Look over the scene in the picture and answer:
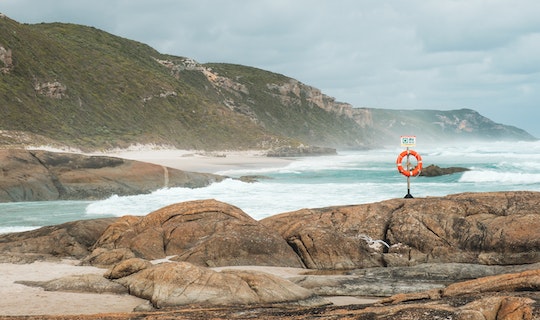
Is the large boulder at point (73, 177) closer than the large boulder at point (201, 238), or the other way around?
the large boulder at point (201, 238)

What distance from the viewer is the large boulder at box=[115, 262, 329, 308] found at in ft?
30.1

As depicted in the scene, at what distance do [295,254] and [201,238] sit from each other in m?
2.31

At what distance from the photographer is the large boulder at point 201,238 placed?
13062 mm

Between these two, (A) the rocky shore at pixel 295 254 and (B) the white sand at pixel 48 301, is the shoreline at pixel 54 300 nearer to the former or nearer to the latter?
(B) the white sand at pixel 48 301

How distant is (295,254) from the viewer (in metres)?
13.5

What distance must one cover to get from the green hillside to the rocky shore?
48866 mm

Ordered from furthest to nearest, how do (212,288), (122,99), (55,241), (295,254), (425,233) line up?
(122,99) < (55,241) < (425,233) < (295,254) < (212,288)

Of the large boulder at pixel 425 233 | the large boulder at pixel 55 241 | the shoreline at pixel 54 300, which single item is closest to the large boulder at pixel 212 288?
the shoreline at pixel 54 300

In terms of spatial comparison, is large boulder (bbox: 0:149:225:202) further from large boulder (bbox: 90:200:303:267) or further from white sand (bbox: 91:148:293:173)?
white sand (bbox: 91:148:293:173)

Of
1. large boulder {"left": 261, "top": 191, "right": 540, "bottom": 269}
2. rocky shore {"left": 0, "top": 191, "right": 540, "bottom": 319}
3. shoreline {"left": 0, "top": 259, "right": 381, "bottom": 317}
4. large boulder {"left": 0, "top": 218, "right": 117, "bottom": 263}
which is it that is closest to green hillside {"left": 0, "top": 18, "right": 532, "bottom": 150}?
large boulder {"left": 0, "top": 218, "right": 117, "bottom": 263}

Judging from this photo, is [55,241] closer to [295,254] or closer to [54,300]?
[54,300]

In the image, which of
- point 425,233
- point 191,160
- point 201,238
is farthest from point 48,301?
point 191,160

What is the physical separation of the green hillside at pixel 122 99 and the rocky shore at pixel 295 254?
48.9 meters

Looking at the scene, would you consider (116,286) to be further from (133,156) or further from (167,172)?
(133,156)
